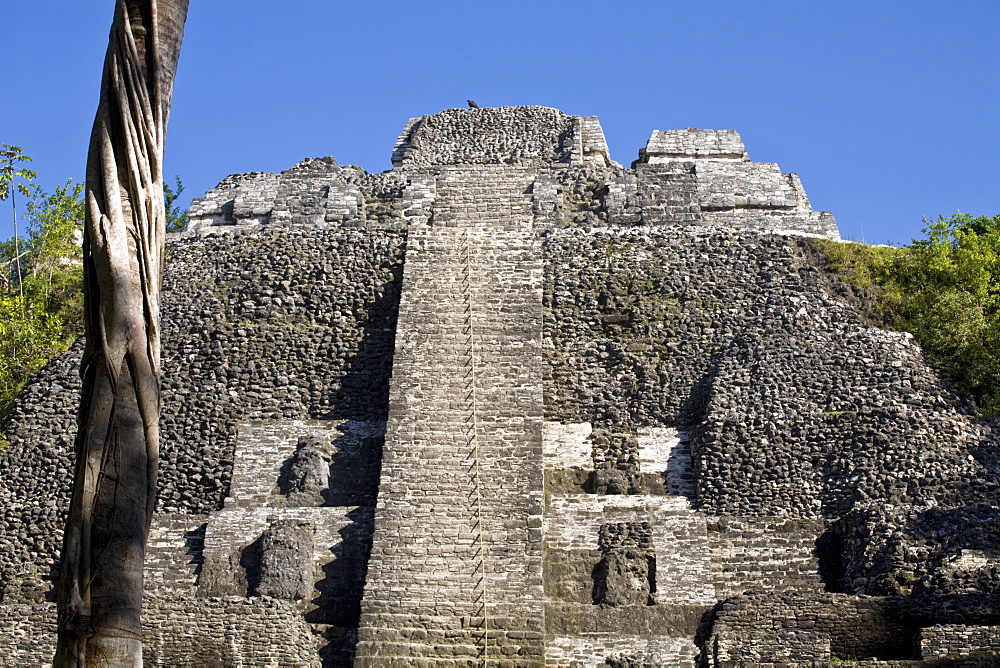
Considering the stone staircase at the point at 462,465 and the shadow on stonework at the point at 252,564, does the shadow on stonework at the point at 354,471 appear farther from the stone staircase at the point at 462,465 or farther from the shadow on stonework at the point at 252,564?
→ the shadow on stonework at the point at 252,564

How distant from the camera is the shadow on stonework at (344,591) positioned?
1330 cm

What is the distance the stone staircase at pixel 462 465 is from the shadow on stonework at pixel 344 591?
32 cm

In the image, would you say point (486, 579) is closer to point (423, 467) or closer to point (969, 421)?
point (423, 467)

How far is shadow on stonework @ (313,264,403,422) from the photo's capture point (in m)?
17.0

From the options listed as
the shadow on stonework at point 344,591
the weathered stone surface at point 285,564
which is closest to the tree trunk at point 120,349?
the shadow on stonework at point 344,591

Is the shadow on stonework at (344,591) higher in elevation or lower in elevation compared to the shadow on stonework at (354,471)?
lower

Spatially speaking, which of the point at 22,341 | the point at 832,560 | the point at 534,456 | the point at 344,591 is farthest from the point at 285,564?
the point at 22,341

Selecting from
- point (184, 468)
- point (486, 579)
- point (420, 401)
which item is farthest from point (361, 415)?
point (486, 579)

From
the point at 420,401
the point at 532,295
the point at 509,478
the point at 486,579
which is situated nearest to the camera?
the point at 486,579

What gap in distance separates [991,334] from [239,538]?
36.3ft

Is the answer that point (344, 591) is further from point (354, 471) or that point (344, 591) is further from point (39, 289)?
point (39, 289)

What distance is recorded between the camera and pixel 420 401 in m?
16.1

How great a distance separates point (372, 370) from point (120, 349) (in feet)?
42.0

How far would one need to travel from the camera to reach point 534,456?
597 inches
